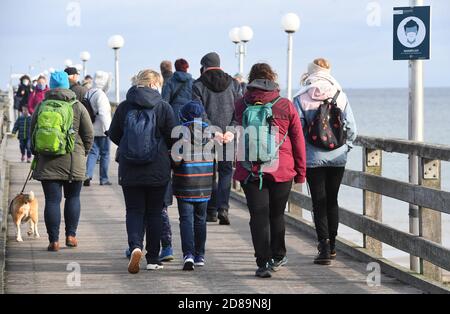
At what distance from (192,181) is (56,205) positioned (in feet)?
5.68

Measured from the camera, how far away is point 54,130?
401 inches

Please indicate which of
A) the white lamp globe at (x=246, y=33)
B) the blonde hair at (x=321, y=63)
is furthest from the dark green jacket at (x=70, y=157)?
the white lamp globe at (x=246, y=33)

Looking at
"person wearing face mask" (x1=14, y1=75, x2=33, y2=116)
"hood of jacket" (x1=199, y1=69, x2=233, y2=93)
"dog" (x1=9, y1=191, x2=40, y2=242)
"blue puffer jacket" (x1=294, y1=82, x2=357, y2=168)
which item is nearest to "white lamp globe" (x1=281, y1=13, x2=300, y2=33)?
"hood of jacket" (x1=199, y1=69, x2=233, y2=93)

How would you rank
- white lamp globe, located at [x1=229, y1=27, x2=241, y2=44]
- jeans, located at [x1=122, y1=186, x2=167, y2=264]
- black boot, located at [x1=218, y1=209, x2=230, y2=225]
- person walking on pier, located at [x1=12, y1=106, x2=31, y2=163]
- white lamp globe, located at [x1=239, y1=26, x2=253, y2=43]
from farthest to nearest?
white lamp globe, located at [x1=229, y1=27, x2=241, y2=44]
white lamp globe, located at [x1=239, y1=26, x2=253, y2=43]
person walking on pier, located at [x1=12, y1=106, x2=31, y2=163]
black boot, located at [x1=218, y1=209, x2=230, y2=225]
jeans, located at [x1=122, y1=186, x2=167, y2=264]

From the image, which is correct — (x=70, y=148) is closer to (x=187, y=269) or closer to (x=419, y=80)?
(x=187, y=269)

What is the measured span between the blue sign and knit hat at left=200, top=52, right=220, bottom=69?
9.48 ft

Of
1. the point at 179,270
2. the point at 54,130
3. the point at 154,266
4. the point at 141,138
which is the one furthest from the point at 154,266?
the point at 54,130

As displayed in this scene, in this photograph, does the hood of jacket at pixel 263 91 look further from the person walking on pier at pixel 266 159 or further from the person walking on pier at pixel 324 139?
the person walking on pier at pixel 324 139

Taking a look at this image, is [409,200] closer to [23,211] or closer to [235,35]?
[23,211]

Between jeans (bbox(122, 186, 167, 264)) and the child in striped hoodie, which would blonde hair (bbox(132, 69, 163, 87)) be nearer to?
the child in striped hoodie

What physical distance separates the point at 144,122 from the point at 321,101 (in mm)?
1500

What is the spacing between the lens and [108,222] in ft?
41.5

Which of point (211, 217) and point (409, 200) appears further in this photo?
point (211, 217)

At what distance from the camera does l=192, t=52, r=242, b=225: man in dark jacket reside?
40.1 feet
